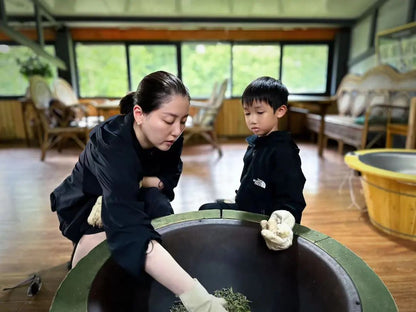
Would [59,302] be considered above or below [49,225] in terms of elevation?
above

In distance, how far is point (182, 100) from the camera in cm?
87

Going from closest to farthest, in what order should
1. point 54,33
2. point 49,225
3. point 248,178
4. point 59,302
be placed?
point 59,302 → point 248,178 → point 49,225 → point 54,33

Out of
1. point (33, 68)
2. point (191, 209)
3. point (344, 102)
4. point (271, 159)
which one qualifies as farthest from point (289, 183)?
point (33, 68)

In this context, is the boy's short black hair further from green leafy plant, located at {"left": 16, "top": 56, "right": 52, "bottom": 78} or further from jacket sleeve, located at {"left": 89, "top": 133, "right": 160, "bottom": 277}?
green leafy plant, located at {"left": 16, "top": 56, "right": 52, "bottom": 78}

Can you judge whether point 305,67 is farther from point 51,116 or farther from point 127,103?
point 127,103

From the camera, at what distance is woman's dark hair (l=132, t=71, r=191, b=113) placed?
85 centimetres

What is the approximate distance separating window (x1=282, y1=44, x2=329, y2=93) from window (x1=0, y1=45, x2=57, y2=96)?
4.75 m

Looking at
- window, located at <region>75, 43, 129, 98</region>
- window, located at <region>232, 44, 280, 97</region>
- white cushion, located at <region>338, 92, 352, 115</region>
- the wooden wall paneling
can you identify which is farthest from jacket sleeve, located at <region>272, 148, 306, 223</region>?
the wooden wall paneling

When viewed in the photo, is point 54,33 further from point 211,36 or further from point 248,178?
point 248,178

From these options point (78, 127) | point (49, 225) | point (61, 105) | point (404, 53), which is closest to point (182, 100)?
point (49, 225)

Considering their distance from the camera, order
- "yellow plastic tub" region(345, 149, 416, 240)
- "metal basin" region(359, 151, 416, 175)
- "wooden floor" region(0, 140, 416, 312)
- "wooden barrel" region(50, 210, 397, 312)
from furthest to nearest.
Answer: "metal basin" region(359, 151, 416, 175) < "yellow plastic tub" region(345, 149, 416, 240) < "wooden floor" region(0, 140, 416, 312) < "wooden barrel" region(50, 210, 397, 312)

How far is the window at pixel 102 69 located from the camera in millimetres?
5859

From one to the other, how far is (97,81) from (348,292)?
6.19m

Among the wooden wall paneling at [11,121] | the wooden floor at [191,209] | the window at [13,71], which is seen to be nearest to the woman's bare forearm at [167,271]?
the wooden floor at [191,209]
